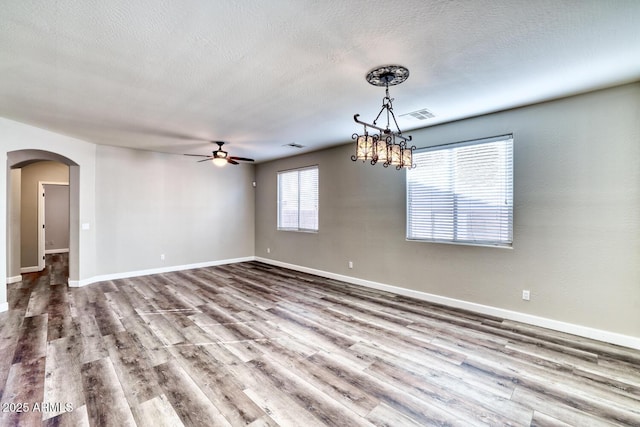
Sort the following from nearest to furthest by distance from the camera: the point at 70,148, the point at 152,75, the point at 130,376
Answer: the point at 130,376
the point at 152,75
the point at 70,148

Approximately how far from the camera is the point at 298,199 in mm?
6914

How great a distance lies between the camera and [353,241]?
5641 mm

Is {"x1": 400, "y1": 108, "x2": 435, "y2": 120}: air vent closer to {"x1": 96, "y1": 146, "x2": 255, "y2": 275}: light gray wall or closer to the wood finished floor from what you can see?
the wood finished floor

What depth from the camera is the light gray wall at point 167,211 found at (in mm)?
5906

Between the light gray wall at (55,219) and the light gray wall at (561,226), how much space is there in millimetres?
11130

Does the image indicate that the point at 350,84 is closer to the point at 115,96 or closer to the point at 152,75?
the point at 152,75

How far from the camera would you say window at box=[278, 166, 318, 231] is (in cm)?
654

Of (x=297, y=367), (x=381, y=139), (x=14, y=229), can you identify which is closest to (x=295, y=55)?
(x=381, y=139)

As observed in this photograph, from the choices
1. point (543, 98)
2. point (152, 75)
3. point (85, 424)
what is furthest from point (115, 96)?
point (543, 98)

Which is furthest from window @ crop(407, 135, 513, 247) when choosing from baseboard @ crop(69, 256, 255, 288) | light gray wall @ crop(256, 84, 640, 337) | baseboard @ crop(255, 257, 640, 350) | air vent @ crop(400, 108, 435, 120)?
baseboard @ crop(69, 256, 255, 288)

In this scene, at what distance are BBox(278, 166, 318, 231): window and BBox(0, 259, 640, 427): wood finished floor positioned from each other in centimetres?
259

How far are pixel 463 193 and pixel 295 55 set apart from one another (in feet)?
10.1

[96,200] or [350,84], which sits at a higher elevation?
[350,84]

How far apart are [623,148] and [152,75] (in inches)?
197
